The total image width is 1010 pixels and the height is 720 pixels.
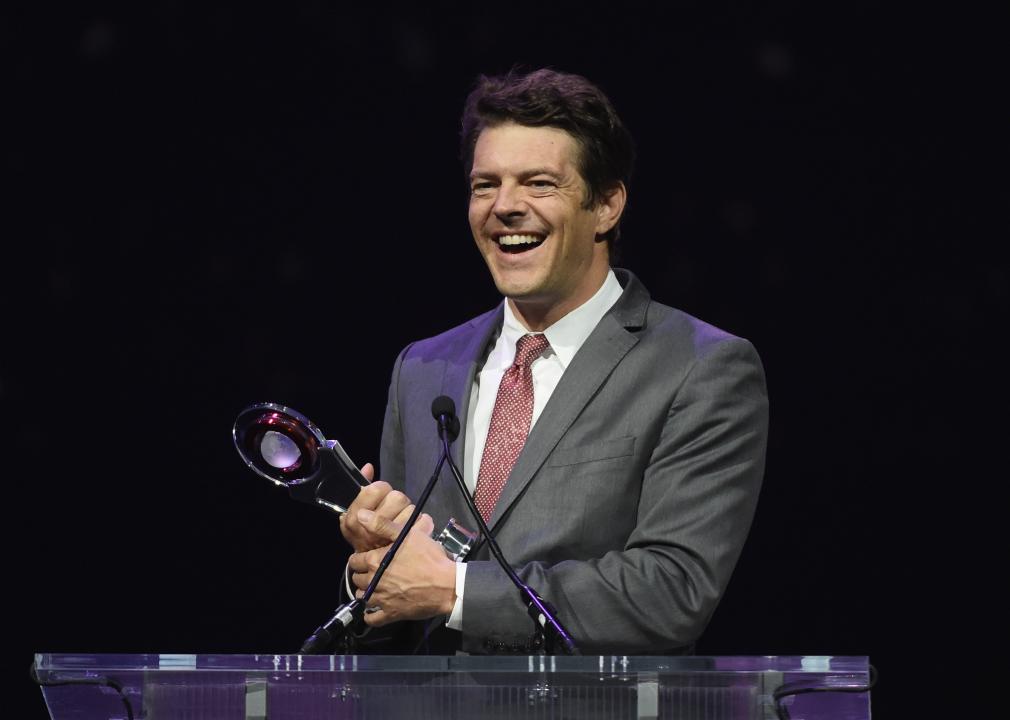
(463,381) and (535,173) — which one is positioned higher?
(535,173)

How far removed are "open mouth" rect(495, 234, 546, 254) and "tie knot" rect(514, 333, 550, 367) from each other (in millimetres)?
157

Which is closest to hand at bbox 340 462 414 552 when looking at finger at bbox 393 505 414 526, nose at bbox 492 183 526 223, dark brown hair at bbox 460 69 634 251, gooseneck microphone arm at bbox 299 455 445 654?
finger at bbox 393 505 414 526

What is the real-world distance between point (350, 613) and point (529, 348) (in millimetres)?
715

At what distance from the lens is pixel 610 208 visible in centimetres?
259

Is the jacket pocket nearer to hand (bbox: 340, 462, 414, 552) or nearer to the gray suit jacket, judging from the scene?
the gray suit jacket

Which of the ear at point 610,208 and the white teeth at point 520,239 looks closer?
the white teeth at point 520,239

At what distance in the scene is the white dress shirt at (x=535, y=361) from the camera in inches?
95.1

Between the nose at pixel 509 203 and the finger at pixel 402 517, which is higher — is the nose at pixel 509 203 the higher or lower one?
the higher one

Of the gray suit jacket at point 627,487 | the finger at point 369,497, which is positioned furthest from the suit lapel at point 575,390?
the finger at point 369,497

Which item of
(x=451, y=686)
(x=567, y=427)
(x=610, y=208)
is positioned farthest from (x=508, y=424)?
(x=451, y=686)

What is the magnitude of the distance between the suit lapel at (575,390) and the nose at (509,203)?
232 mm

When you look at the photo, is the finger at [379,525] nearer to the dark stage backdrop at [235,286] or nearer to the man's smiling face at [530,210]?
the man's smiling face at [530,210]

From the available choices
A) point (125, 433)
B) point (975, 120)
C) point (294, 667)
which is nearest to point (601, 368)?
point (294, 667)

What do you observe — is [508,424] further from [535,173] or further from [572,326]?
[535,173]
